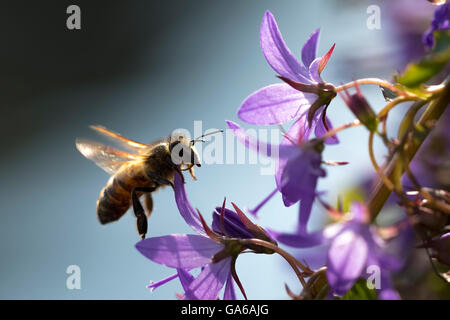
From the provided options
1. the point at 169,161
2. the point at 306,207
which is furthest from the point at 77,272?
the point at 306,207

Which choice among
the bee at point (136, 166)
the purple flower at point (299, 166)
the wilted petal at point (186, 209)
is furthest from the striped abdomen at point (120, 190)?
the purple flower at point (299, 166)

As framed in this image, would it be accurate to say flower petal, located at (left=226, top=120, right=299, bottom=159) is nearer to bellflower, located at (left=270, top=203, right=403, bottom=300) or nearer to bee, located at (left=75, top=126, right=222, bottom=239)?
bellflower, located at (left=270, top=203, right=403, bottom=300)

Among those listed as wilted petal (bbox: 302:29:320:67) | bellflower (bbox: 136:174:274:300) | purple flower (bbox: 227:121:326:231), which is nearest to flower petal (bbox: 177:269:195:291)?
bellflower (bbox: 136:174:274:300)

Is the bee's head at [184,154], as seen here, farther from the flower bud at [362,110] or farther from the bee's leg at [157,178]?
the flower bud at [362,110]

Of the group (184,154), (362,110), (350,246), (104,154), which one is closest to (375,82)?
(362,110)

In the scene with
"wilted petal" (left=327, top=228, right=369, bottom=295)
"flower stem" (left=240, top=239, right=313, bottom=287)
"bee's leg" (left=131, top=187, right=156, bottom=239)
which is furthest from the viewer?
"bee's leg" (left=131, top=187, right=156, bottom=239)

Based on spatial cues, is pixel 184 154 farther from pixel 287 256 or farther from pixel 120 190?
pixel 287 256
